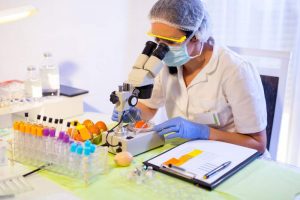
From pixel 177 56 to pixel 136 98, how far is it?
1.02ft

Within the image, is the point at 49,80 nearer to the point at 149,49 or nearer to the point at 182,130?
the point at 149,49

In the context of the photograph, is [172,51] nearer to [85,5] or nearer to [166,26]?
[166,26]

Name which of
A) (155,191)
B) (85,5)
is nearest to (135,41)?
(85,5)

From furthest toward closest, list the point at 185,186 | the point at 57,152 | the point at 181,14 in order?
the point at 181,14, the point at 57,152, the point at 185,186

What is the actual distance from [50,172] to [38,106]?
0.63 metres

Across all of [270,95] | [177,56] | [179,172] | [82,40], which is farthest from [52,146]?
[82,40]

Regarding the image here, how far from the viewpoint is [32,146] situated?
3.94ft

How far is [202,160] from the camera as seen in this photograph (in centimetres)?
118

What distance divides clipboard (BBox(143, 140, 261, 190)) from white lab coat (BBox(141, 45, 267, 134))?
208mm

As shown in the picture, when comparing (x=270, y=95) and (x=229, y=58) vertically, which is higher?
(x=229, y=58)

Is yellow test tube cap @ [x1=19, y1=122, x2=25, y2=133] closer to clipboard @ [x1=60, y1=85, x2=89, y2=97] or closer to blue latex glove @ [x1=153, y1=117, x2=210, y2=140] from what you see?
blue latex glove @ [x1=153, y1=117, x2=210, y2=140]

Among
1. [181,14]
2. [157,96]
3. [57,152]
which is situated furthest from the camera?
[157,96]

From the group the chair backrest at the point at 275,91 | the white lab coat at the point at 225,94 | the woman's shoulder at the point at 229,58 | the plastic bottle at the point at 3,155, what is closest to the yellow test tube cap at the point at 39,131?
the plastic bottle at the point at 3,155

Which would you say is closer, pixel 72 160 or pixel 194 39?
pixel 72 160
